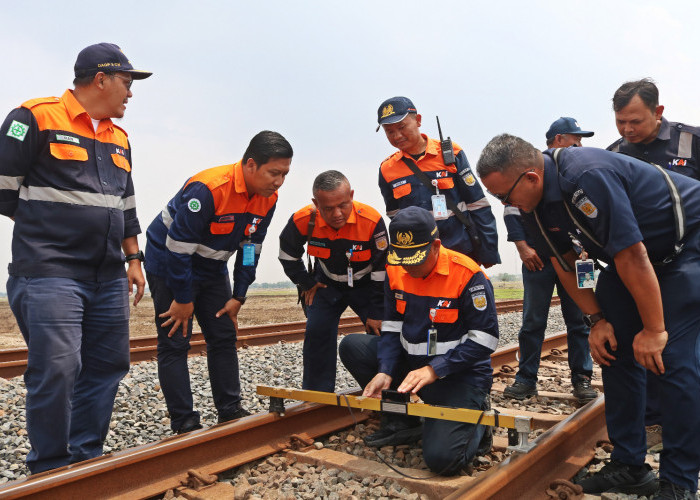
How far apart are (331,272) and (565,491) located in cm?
243

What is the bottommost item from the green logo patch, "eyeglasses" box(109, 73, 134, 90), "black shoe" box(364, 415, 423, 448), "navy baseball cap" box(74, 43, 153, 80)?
"black shoe" box(364, 415, 423, 448)

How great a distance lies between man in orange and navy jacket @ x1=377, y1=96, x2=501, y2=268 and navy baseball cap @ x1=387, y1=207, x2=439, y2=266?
1198mm

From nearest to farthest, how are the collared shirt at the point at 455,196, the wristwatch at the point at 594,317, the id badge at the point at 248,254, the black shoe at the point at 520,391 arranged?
1. the wristwatch at the point at 594,317
2. the id badge at the point at 248,254
3. the collared shirt at the point at 455,196
4. the black shoe at the point at 520,391

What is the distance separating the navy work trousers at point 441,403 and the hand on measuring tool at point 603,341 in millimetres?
764

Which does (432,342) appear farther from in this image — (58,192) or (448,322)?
(58,192)

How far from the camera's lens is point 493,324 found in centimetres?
354

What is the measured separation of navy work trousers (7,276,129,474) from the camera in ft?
10.0

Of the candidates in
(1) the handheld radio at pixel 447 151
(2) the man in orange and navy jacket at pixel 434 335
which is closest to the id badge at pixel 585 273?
(2) the man in orange and navy jacket at pixel 434 335

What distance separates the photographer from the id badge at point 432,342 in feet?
11.9

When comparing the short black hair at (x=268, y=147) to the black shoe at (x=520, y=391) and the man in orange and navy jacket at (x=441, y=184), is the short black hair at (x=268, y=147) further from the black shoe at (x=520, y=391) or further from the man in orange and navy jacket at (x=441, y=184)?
the black shoe at (x=520, y=391)

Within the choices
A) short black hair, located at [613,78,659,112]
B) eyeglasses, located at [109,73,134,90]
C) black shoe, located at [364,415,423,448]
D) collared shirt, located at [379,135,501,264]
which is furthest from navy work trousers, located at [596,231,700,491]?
eyeglasses, located at [109,73,134,90]

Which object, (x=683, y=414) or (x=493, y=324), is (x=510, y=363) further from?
(x=683, y=414)

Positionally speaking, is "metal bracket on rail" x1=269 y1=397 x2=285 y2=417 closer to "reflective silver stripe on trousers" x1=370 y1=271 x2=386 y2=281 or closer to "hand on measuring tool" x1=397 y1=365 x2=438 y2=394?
"hand on measuring tool" x1=397 y1=365 x2=438 y2=394

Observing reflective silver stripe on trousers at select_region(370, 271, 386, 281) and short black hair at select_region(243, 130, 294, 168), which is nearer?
short black hair at select_region(243, 130, 294, 168)
